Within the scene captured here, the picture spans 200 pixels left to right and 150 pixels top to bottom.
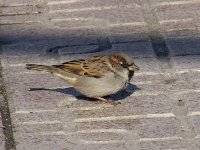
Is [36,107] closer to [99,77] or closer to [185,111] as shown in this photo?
[99,77]

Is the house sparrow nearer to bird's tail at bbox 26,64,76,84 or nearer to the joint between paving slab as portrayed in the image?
bird's tail at bbox 26,64,76,84

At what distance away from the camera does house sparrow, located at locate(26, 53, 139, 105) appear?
6637 millimetres

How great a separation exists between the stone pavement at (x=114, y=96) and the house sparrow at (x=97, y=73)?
0.11m

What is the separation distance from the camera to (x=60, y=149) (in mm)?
5922

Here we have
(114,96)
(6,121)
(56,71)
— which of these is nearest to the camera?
(6,121)

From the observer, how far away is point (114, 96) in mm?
6797

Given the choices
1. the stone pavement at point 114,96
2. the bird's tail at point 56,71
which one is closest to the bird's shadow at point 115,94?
the stone pavement at point 114,96

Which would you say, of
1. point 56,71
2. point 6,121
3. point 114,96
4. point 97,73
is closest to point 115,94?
point 114,96

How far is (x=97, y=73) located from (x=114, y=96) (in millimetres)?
236

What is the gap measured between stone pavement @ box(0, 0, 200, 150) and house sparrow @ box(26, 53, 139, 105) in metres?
0.11

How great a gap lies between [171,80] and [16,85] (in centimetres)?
116

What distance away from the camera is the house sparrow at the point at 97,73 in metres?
6.64

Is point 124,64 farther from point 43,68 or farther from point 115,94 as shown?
point 43,68

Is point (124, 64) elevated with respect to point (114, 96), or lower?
elevated
